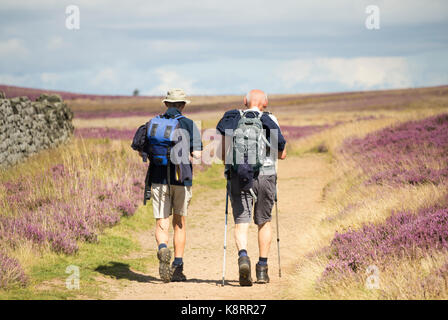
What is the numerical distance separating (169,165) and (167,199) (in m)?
0.53

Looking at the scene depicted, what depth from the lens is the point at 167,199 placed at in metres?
7.46

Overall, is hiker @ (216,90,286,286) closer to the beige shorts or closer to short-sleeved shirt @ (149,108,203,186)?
short-sleeved shirt @ (149,108,203,186)

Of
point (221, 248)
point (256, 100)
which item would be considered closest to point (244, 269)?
point (256, 100)

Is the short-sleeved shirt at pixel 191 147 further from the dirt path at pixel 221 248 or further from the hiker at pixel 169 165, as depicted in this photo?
the dirt path at pixel 221 248

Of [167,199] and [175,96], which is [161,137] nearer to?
[175,96]

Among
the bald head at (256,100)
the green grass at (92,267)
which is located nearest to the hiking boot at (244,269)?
the green grass at (92,267)

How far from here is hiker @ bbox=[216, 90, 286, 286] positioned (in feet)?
22.3

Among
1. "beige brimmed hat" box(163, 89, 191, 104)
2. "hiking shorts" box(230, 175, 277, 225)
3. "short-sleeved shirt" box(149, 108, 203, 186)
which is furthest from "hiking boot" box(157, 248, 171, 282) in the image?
"beige brimmed hat" box(163, 89, 191, 104)

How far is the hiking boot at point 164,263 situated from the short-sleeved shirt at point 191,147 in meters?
0.94

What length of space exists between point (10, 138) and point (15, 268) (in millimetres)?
10085

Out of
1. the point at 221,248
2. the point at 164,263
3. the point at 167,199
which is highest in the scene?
the point at 167,199
